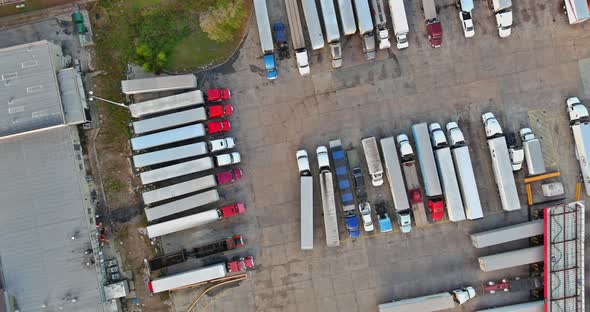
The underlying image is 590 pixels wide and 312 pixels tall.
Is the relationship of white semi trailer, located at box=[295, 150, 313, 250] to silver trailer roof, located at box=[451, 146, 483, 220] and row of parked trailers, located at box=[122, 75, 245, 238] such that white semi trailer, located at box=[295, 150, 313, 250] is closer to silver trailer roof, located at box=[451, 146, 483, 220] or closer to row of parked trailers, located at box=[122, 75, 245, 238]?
row of parked trailers, located at box=[122, 75, 245, 238]

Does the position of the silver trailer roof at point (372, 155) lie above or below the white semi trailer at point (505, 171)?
above

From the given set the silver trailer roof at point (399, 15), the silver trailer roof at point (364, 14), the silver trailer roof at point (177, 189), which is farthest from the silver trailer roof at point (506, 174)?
the silver trailer roof at point (177, 189)

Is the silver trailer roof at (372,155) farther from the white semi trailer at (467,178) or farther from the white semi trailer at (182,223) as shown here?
the white semi trailer at (182,223)

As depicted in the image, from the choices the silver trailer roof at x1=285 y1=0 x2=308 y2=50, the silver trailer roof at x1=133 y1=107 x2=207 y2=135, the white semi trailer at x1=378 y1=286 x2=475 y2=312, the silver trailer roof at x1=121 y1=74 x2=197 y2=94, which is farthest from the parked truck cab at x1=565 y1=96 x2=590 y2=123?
the silver trailer roof at x1=121 y1=74 x2=197 y2=94

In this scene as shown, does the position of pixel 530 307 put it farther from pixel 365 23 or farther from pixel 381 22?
pixel 365 23

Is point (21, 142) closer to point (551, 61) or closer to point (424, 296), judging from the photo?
point (424, 296)
